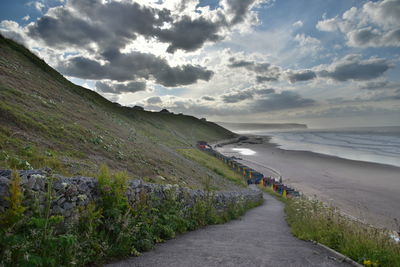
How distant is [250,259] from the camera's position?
5113 mm

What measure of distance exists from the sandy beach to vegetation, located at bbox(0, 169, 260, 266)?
11.6m

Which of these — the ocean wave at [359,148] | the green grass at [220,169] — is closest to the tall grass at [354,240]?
the green grass at [220,169]

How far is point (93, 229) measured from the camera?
467 cm

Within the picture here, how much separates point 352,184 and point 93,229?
33606mm

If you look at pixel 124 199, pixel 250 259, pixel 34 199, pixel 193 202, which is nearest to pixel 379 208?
pixel 193 202

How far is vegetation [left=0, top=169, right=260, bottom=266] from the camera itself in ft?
11.1

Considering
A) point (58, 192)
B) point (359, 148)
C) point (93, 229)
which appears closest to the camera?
point (58, 192)

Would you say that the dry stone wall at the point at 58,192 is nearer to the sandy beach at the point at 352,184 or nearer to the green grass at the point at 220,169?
the sandy beach at the point at 352,184

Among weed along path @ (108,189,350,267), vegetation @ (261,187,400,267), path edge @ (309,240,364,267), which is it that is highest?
vegetation @ (261,187,400,267)

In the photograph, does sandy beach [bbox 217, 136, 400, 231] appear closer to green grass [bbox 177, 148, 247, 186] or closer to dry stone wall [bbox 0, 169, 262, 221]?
green grass [bbox 177, 148, 247, 186]

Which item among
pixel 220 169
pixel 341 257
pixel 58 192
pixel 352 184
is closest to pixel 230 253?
pixel 341 257

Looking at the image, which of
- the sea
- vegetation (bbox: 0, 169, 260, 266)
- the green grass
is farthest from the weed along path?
the sea

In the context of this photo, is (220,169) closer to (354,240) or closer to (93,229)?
(354,240)

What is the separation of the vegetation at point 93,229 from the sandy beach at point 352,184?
11.6 metres
